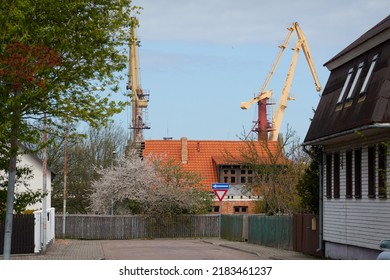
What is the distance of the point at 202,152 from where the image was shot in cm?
6944

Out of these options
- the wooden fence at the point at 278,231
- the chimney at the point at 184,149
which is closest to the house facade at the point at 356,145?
the wooden fence at the point at 278,231

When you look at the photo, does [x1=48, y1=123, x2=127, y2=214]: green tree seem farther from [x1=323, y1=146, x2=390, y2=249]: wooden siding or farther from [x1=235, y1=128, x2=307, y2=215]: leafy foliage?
[x1=323, y1=146, x2=390, y2=249]: wooden siding

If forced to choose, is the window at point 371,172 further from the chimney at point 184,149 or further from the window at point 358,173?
the chimney at point 184,149

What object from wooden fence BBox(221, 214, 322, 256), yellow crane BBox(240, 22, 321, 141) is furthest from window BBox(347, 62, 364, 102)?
yellow crane BBox(240, 22, 321, 141)

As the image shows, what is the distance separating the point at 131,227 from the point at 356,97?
111ft

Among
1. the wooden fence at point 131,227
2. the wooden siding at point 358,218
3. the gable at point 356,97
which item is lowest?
the wooden fence at point 131,227

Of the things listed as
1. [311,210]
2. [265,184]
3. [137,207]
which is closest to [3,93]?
[311,210]

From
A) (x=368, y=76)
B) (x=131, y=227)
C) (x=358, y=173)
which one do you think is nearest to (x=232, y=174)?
(x=131, y=227)

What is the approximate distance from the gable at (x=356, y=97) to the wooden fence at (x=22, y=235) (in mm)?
11873

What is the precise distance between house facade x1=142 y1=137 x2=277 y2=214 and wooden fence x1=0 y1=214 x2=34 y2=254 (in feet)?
90.2

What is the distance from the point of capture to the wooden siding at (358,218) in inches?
971

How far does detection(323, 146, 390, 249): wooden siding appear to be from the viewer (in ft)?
80.9

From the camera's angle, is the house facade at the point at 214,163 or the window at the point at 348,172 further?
the house facade at the point at 214,163
